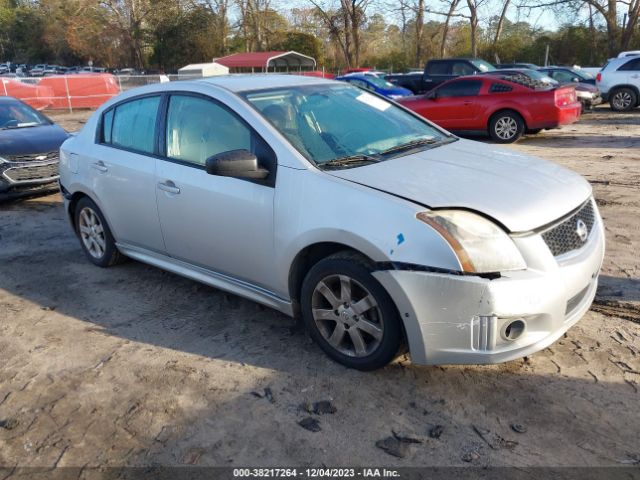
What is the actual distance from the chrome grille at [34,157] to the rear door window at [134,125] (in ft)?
11.7

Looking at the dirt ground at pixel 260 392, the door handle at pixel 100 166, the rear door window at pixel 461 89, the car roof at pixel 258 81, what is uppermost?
the car roof at pixel 258 81

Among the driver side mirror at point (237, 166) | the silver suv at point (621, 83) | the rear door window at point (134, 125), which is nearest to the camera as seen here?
the driver side mirror at point (237, 166)

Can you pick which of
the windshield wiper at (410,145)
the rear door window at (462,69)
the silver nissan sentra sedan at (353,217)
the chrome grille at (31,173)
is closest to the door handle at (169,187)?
the silver nissan sentra sedan at (353,217)

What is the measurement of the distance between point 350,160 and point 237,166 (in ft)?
2.29

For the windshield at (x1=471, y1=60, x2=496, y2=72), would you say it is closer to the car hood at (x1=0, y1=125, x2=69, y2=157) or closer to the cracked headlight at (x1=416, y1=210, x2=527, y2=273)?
the car hood at (x1=0, y1=125, x2=69, y2=157)

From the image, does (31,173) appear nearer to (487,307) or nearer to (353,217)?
(353,217)

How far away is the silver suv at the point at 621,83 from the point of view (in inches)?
669

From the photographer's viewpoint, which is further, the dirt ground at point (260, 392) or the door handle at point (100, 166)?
the door handle at point (100, 166)

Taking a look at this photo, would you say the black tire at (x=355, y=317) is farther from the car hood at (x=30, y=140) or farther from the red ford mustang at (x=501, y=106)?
the red ford mustang at (x=501, y=106)

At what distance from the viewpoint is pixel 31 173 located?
793cm

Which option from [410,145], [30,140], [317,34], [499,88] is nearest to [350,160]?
[410,145]

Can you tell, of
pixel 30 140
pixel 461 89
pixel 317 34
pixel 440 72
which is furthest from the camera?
pixel 317 34

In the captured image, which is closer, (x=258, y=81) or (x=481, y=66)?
(x=258, y=81)

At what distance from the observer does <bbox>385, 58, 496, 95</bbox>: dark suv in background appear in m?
18.8
